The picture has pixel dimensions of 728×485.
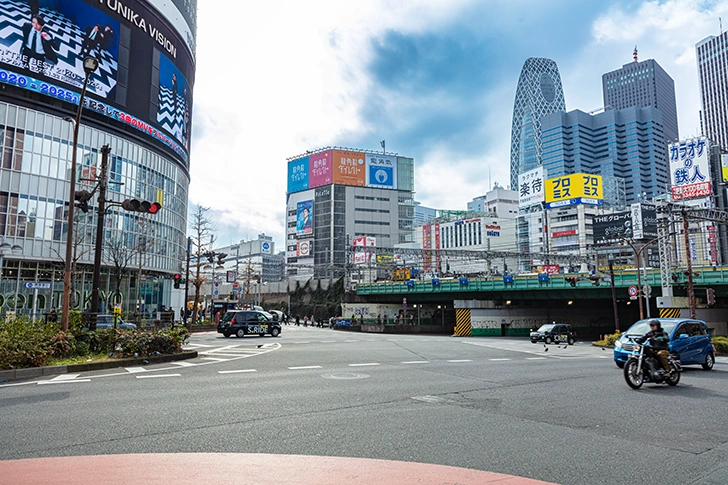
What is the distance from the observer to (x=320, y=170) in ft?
448

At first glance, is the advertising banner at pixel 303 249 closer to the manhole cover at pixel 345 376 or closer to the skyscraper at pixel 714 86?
the manhole cover at pixel 345 376

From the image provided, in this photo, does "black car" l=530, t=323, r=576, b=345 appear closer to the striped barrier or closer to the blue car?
the blue car

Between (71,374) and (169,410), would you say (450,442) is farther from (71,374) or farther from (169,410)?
(71,374)

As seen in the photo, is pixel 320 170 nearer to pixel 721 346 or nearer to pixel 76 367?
pixel 721 346

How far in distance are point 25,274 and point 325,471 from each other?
46050mm

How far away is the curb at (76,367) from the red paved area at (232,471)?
843cm

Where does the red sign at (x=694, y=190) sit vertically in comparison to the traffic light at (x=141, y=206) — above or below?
above

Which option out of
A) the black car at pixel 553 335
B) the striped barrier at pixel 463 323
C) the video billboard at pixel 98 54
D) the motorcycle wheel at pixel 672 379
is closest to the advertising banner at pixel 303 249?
the video billboard at pixel 98 54

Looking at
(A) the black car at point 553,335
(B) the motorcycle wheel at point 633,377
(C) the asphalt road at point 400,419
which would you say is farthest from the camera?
(A) the black car at point 553,335

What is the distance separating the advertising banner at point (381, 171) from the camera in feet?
448

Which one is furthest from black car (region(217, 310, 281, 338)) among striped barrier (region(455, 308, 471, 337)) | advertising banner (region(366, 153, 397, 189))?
advertising banner (region(366, 153, 397, 189))

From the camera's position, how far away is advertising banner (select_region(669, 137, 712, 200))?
93.3m

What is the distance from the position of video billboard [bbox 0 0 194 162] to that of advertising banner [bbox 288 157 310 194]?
83.2m

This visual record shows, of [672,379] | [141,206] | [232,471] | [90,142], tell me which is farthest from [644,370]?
[90,142]
